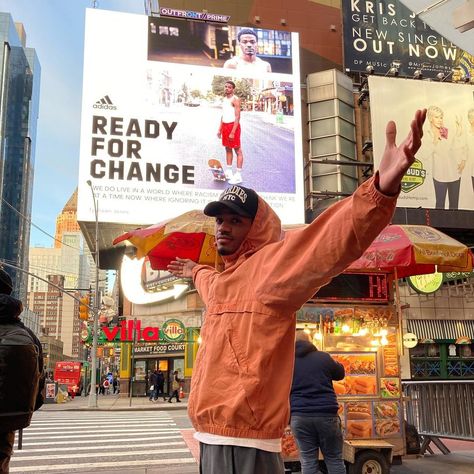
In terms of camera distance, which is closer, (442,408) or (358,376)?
(358,376)

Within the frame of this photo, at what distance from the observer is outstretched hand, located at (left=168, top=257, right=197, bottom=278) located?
313 centimetres

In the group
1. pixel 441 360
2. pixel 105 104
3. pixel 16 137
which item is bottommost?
pixel 441 360

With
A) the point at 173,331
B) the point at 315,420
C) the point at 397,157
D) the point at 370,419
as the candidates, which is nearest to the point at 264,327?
the point at 397,157

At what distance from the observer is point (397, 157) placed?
181 centimetres

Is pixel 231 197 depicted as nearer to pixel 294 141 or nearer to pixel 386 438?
pixel 386 438

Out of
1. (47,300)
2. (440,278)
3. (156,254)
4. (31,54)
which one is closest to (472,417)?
(156,254)

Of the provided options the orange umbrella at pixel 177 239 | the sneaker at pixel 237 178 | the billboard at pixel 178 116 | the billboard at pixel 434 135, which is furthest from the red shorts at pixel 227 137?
the orange umbrella at pixel 177 239

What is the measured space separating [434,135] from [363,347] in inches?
1168

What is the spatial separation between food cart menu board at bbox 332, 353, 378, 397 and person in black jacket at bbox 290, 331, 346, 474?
256 cm

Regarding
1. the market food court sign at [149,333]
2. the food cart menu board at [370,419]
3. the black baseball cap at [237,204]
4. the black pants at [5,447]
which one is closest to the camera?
the black baseball cap at [237,204]

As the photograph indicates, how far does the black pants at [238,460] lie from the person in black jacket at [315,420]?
354cm

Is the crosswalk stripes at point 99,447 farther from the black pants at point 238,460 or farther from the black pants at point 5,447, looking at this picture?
the black pants at point 238,460

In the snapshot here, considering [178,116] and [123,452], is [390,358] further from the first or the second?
[178,116]

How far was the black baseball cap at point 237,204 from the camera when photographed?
2.33 m
